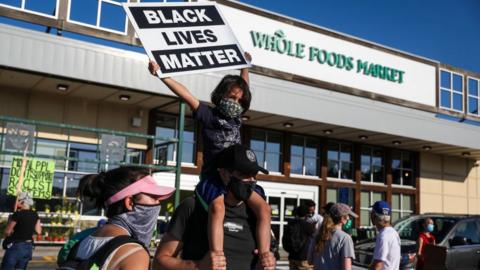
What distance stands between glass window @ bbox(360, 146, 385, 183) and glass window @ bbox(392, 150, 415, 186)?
727mm

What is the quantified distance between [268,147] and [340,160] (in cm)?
387

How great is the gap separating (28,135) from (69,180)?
3439mm

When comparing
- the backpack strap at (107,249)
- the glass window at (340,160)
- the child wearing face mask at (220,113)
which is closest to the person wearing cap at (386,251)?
the child wearing face mask at (220,113)

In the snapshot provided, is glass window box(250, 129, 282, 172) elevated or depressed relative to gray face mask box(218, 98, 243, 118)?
elevated

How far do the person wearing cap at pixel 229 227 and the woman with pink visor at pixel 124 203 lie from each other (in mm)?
187

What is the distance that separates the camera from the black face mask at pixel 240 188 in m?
2.71

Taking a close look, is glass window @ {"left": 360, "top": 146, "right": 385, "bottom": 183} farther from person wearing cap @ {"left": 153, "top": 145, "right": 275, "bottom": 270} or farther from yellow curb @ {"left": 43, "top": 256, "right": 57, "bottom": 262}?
person wearing cap @ {"left": 153, "top": 145, "right": 275, "bottom": 270}

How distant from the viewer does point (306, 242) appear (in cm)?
836

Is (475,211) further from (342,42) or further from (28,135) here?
(28,135)

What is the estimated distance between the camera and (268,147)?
67.8ft

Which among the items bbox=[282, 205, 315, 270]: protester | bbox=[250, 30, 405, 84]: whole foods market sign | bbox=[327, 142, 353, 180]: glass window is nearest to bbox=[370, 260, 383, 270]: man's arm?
bbox=[282, 205, 315, 270]: protester

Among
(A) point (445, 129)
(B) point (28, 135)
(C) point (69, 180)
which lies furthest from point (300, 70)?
(B) point (28, 135)

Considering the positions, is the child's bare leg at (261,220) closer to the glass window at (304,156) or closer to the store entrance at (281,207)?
the store entrance at (281,207)

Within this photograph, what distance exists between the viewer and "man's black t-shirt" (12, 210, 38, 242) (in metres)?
8.72
